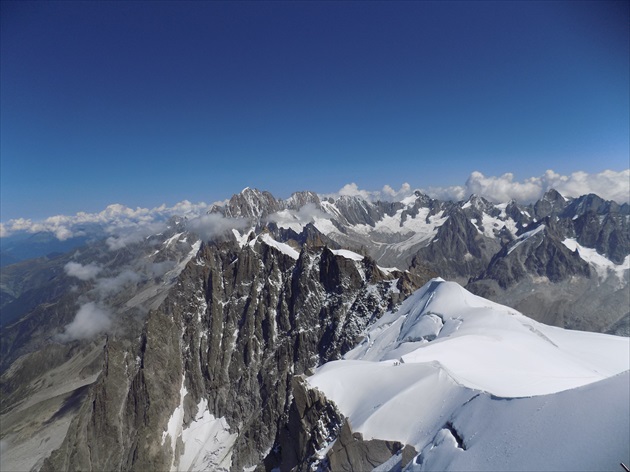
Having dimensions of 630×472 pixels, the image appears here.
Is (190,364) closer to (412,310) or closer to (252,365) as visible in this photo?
(252,365)

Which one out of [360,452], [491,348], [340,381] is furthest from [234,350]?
[360,452]

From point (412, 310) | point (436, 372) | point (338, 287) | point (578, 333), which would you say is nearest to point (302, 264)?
point (338, 287)

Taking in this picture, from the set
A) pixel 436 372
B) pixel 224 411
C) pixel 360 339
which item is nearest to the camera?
pixel 436 372

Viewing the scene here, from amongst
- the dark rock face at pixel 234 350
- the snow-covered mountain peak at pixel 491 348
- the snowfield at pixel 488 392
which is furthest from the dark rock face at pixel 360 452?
the dark rock face at pixel 234 350

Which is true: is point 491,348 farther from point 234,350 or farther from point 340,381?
point 234,350

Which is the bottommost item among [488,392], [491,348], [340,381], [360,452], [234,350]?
[234,350]

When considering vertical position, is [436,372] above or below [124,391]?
above
